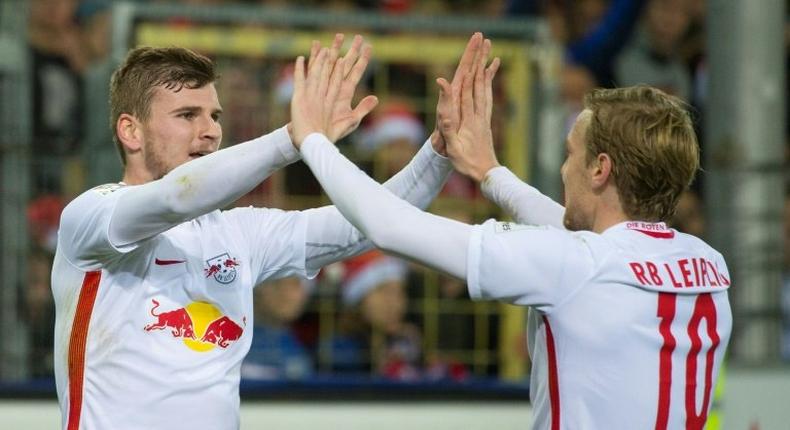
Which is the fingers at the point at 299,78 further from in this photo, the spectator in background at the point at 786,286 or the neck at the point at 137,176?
the spectator in background at the point at 786,286

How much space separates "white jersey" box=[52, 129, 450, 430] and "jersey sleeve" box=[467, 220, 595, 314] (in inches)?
24.2

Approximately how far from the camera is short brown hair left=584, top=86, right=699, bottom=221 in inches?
123

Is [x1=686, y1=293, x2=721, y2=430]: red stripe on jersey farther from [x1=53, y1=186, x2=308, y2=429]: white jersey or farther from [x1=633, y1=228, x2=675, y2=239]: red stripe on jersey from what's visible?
[x1=53, y1=186, x2=308, y2=429]: white jersey

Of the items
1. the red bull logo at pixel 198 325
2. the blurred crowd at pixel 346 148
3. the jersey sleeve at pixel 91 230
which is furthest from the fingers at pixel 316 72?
the blurred crowd at pixel 346 148

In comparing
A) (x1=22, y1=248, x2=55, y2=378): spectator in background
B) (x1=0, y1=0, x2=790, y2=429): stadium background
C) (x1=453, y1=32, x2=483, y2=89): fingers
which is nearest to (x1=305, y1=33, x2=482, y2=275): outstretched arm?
(x1=453, y1=32, x2=483, y2=89): fingers

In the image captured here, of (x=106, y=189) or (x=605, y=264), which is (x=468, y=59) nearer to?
(x=605, y=264)

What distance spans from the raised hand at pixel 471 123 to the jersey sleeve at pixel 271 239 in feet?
1.76

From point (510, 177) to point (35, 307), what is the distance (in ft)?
11.6

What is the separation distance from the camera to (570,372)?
122 inches

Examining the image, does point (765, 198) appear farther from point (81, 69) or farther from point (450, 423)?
point (81, 69)

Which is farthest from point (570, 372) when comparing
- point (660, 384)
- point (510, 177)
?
point (510, 177)

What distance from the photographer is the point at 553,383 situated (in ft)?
10.3

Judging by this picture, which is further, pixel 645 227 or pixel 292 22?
pixel 292 22

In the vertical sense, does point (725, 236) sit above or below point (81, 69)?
below
